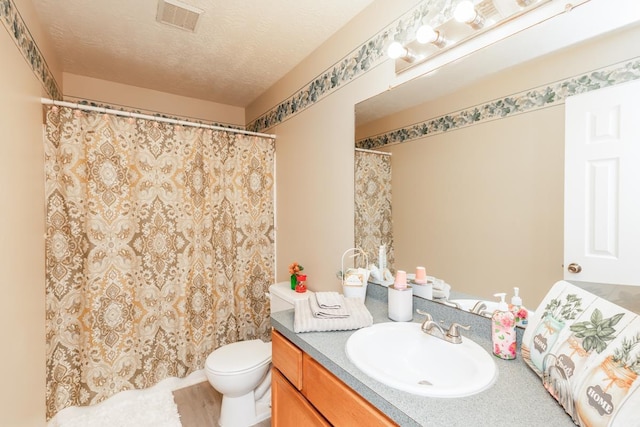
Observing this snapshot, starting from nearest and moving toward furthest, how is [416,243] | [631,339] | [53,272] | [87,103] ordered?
1. [631,339]
2. [416,243]
3. [53,272]
4. [87,103]

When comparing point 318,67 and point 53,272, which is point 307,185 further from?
point 53,272

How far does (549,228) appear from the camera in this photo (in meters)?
0.97

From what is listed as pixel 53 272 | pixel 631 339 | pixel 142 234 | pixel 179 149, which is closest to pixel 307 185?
pixel 179 149

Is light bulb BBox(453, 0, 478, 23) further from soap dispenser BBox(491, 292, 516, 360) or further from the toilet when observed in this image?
the toilet

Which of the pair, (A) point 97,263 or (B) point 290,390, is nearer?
(B) point 290,390

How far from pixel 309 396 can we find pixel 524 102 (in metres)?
1.27

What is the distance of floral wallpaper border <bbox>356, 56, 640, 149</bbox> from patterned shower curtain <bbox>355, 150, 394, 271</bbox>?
0.50 feet

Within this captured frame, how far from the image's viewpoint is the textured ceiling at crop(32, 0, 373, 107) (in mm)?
1625

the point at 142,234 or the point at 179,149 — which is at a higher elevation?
the point at 179,149

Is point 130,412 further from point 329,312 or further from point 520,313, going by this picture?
point 520,313

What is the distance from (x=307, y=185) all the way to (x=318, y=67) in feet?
2.63

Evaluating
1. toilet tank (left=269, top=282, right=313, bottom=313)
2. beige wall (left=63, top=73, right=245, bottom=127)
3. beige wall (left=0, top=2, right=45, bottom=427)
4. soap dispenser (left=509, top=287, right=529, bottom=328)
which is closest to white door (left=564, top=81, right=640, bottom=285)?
soap dispenser (left=509, top=287, right=529, bottom=328)

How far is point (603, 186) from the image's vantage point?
837 millimetres

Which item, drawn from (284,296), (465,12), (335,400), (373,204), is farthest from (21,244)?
(465,12)
